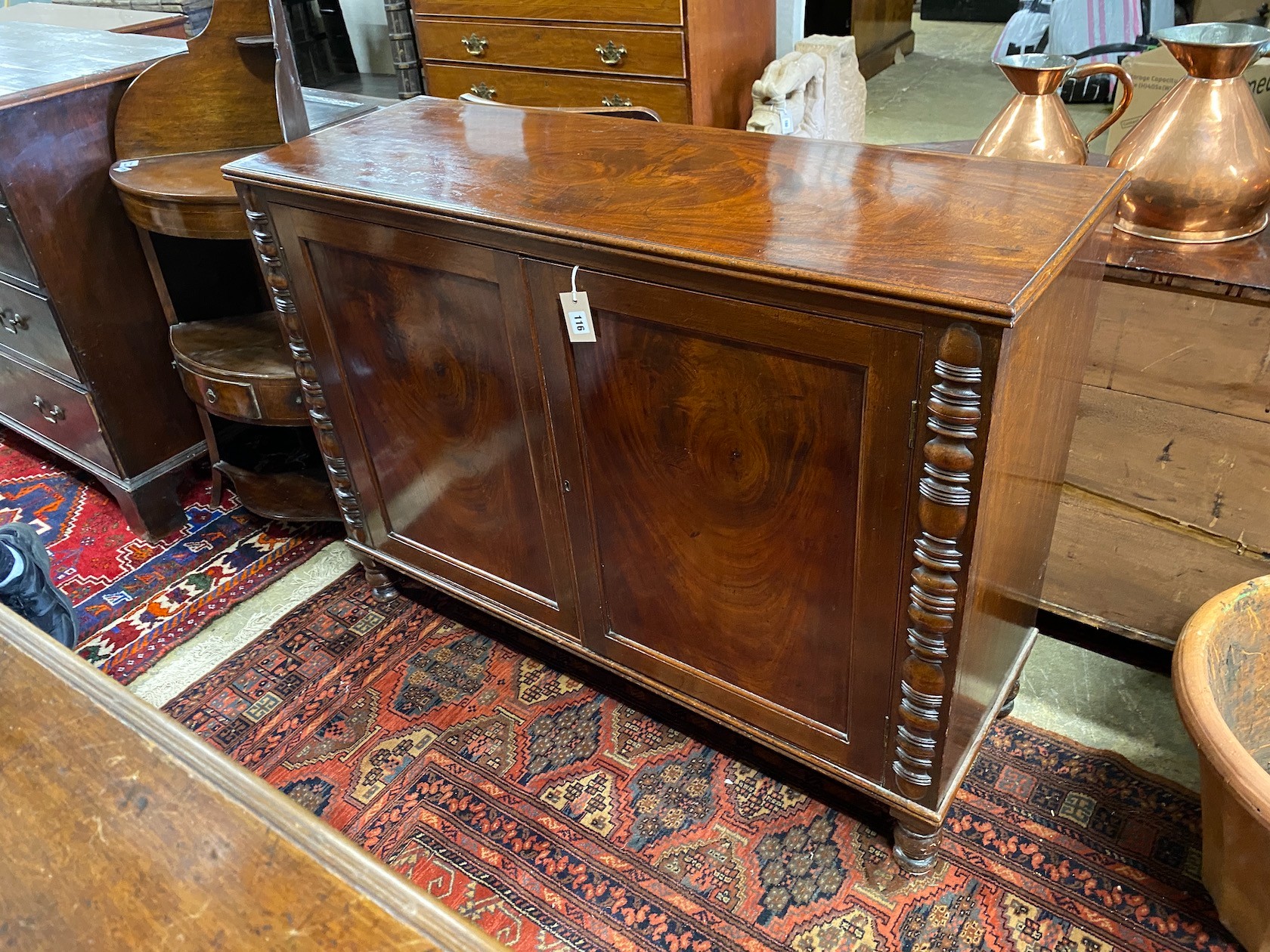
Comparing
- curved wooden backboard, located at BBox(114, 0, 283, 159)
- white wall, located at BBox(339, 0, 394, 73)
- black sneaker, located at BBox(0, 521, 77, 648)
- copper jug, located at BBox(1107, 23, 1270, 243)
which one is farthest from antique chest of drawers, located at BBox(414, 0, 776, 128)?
black sneaker, located at BBox(0, 521, 77, 648)

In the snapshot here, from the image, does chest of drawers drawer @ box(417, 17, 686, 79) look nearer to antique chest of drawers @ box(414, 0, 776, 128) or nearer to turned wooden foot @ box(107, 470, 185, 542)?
antique chest of drawers @ box(414, 0, 776, 128)

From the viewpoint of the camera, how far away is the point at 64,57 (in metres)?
2.25

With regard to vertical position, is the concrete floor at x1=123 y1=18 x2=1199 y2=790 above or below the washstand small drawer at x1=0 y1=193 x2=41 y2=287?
below

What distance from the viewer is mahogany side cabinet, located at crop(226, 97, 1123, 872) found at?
3.57 feet

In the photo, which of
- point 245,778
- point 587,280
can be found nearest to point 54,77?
point 587,280

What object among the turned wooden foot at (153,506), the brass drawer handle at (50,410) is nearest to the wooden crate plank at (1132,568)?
the turned wooden foot at (153,506)

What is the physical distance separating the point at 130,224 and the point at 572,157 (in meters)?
1.27

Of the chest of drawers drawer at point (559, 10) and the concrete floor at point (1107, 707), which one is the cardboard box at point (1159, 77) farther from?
the chest of drawers drawer at point (559, 10)

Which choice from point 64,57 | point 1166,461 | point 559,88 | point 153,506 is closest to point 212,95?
point 64,57

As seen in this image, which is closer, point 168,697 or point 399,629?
point 168,697

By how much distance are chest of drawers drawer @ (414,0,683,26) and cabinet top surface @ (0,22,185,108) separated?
1.12m

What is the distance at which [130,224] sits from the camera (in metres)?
2.17

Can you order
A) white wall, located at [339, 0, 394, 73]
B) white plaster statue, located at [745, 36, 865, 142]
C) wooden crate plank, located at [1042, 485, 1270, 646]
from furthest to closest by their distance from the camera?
white wall, located at [339, 0, 394, 73] → white plaster statue, located at [745, 36, 865, 142] → wooden crate plank, located at [1042, 485, 1270, 646]

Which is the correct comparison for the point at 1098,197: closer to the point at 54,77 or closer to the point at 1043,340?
the point at 1043,340
